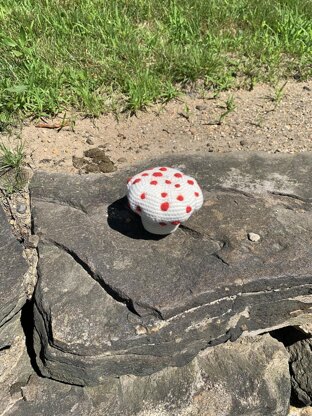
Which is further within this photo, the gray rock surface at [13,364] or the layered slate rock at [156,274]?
the gray rock surface at [13,364]

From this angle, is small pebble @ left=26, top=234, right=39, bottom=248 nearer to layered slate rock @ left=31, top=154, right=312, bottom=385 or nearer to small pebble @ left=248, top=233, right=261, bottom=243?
layered slate rock @ left=31, top=154, right=312, bottom=385

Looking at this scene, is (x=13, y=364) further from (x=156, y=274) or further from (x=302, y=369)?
(x=302, y=369)

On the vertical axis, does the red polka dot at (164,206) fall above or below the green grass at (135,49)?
above

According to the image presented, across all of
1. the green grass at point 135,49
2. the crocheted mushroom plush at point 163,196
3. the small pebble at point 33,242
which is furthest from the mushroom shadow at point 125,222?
A: the green grass at point 135,49

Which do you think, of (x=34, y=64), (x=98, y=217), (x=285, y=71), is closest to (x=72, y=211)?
(x=98, y=217)

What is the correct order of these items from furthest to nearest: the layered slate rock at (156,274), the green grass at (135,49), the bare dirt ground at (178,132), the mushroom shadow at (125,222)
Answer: the green grass at (135,49), the bare dirt ground at (178,132), the mushroom shadow at (125,222), the layered slate rock at (156,274)

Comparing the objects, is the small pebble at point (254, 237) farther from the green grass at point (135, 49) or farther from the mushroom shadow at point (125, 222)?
the green grass at point (135, 49)

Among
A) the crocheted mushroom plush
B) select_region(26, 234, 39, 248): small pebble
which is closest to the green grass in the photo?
select_region(26, 234, 39, 248): small pebble

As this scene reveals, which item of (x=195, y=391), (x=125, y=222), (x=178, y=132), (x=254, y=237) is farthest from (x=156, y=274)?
(x=178, y=132)
